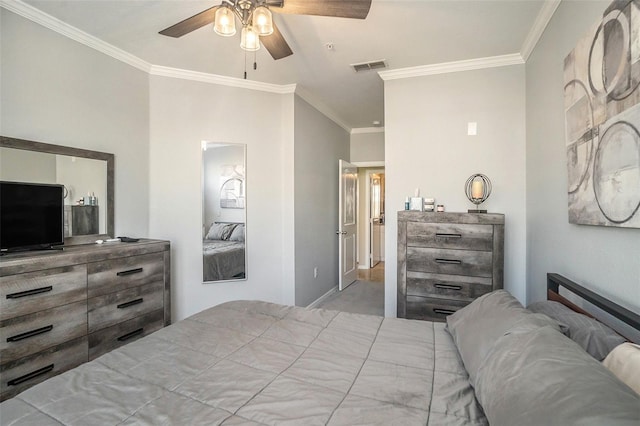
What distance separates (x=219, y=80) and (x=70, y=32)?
1275mm

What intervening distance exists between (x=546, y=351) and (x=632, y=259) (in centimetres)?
77

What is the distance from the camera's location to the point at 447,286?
250 cm

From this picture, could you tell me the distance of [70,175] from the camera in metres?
2.44

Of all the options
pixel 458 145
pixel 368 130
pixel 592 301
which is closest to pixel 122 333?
pixel 592 301

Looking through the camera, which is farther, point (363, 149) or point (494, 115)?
point (363, 149)

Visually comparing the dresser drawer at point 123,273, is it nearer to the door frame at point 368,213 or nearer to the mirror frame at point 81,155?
the mirror frame at point 81,155

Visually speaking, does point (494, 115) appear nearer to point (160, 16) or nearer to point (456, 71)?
point (456, 71)

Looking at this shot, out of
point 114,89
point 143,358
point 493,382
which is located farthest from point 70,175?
point 493,382

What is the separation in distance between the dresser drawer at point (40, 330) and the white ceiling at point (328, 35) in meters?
2.11

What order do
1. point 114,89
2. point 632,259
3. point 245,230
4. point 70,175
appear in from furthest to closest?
point 245,230, point 114,89, point 70,175, point 632,259

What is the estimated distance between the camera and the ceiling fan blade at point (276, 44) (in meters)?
1.96

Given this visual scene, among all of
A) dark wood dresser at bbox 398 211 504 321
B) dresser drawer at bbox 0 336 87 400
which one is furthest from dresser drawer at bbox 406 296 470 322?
dresser drawer at bbox 0 336 87 400

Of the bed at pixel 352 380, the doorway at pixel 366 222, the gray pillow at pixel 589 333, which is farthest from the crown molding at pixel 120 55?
the doorway at pixel 366 222

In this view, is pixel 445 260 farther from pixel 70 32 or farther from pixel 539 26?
pixel 70 32
